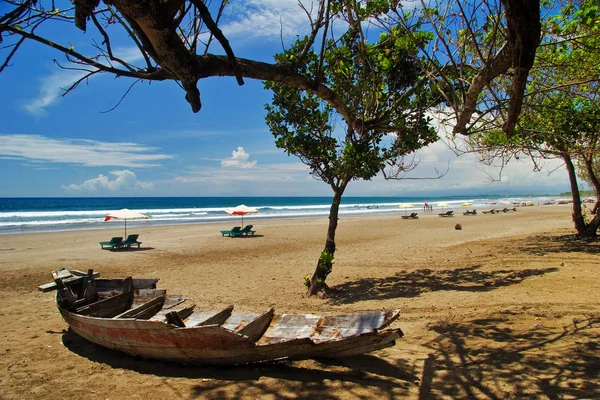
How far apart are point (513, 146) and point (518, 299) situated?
418cm

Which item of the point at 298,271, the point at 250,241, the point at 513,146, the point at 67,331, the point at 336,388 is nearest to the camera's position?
the point at 336,388

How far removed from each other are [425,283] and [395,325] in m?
3.05

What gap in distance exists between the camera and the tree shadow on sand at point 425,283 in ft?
25.5

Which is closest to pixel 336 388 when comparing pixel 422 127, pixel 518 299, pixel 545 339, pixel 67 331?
pixel 545 339

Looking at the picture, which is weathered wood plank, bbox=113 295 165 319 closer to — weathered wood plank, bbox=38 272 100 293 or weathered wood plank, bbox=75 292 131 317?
weathered wood plank, bbox=75 292 131 317

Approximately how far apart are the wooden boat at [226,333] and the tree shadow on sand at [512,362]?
711 mm

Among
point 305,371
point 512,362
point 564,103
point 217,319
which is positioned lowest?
point 305,371

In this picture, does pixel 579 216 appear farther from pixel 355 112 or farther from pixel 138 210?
pixel 138 210

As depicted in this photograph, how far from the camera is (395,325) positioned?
5.83 m

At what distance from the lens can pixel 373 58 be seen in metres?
7.12

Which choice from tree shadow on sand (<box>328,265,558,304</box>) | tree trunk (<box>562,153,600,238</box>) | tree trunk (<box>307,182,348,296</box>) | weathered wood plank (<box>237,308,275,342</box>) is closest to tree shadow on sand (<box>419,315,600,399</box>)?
weathered wood plank (<box>237,308,275,342</box>)

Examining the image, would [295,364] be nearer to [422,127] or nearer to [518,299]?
[518,299]

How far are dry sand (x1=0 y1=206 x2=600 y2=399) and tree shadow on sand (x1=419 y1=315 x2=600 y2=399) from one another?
0.02 meters

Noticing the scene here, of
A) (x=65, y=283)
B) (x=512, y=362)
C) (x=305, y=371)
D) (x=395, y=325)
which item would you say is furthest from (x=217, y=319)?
(x=512, y=362)
